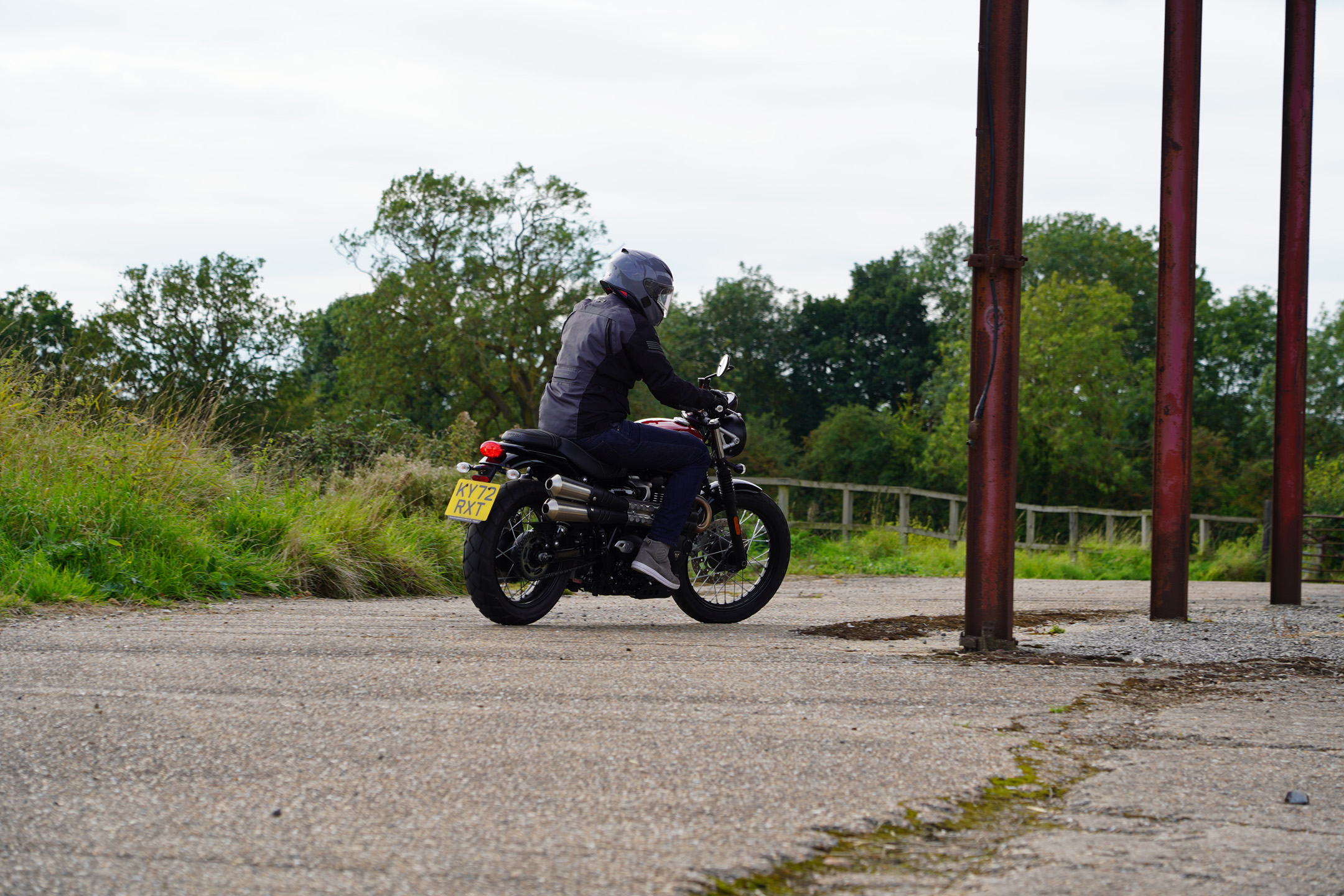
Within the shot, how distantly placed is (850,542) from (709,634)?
42.5 feet

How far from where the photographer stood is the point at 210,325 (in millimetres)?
47500

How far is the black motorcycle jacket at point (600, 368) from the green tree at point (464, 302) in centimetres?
3273

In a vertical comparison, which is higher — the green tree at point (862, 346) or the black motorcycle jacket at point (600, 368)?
the green tree at point (862, 346)

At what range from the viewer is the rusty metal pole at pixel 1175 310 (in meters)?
7.51

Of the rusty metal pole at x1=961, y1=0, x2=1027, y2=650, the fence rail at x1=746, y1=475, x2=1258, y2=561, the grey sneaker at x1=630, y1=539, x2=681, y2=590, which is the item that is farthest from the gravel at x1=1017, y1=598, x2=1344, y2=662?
the fence rail at x1=746, y1=475, x2=1258, y2=561

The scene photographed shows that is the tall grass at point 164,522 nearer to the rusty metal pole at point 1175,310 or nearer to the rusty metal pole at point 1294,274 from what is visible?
the rusty metal pole at point 1175,310

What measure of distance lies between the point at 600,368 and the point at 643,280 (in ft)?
1.72

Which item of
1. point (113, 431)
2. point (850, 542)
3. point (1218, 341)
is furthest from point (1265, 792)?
point (1218, 341)

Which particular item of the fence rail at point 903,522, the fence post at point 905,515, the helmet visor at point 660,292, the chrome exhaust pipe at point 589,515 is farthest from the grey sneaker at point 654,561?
the fence post at point 905,515

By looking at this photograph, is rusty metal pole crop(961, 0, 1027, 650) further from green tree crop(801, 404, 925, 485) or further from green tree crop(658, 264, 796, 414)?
green tree crop(658, 264, 796, 414)

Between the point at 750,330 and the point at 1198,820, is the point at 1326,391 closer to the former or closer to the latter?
the point at 750,330

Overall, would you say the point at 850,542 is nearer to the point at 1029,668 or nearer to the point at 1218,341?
the point at 1029,668

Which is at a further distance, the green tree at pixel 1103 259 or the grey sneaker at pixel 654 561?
the green tree at pixel 1103 259

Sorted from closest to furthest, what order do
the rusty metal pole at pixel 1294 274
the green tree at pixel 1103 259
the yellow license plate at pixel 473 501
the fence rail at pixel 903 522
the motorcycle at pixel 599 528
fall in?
1. the yellow license plate at pixel 473 501
2. the motorcycle at pixel 599 528
3. the rusty metal pole at pixel 1294 274
4. the fence rail at pixel 903 522
5. the green tree at pixel 1103 259
